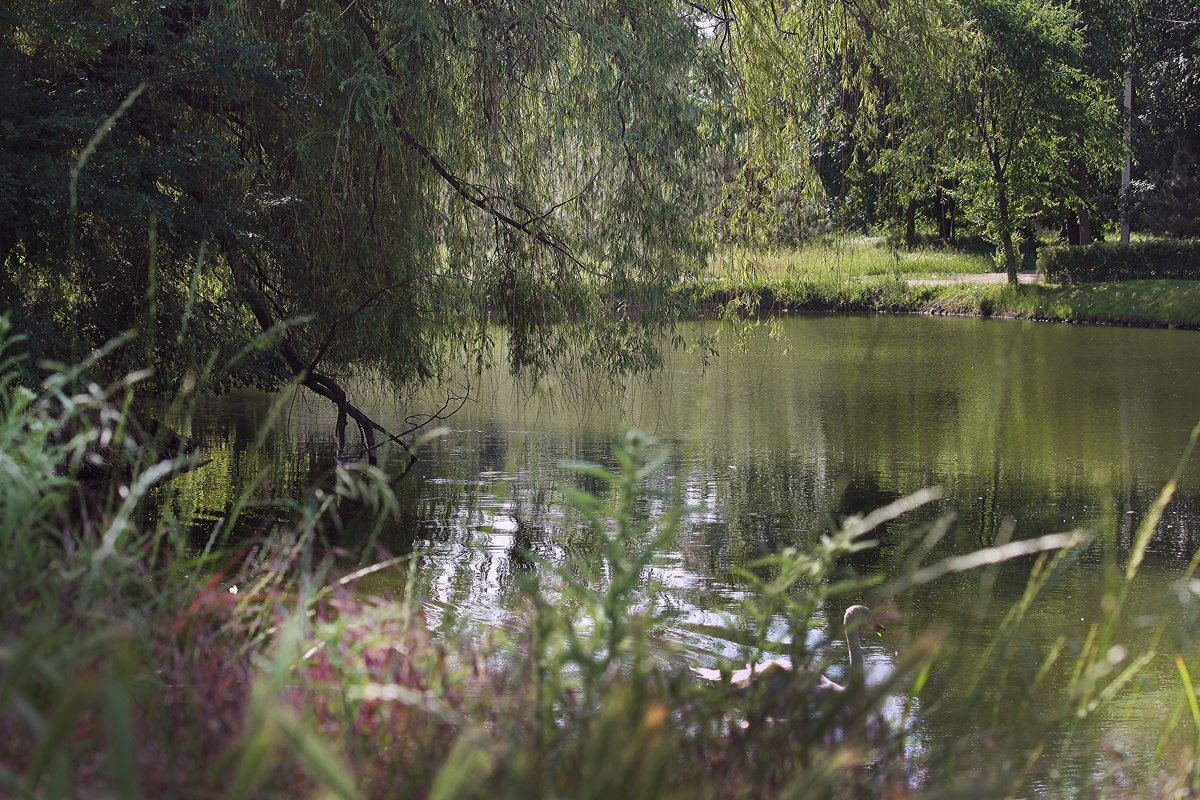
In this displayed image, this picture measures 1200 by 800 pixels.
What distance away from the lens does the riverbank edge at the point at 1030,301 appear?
744 inches

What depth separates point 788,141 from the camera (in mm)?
7312

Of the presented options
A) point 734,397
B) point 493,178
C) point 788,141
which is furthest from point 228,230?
point 734,397

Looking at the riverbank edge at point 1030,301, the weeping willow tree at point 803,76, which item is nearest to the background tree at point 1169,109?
the riverbank edge at point 1030,301

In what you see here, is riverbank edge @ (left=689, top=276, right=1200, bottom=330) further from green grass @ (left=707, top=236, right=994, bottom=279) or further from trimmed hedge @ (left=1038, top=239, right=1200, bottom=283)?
green grass @ (left=707, top=236, right=994, bottom=279)

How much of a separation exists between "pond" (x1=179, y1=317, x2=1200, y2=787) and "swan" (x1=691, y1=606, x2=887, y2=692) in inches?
4.6

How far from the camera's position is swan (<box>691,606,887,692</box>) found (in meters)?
1.80

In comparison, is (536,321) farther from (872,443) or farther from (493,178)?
(872,443)

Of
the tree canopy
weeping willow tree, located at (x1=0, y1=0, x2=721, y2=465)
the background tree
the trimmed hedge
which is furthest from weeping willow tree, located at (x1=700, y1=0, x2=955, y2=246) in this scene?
the background tree

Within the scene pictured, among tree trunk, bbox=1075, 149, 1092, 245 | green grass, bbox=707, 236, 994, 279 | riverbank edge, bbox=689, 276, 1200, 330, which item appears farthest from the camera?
tree trunk, bbox=1075, 149, 1092, 245

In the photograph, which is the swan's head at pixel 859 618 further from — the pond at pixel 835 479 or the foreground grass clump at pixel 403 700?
the pond at pixel 835 479

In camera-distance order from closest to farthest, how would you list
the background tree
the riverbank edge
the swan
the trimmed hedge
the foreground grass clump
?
the foreground grass clump < the swan < the riverbank edge < the trimmed hedge < the background tree

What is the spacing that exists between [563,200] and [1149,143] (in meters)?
24.2

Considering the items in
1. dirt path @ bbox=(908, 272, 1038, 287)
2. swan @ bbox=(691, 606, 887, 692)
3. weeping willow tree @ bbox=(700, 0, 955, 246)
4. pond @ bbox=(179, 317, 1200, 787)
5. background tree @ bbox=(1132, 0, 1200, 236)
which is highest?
background tree @ bbox=(1132, 0, 1200, 236)

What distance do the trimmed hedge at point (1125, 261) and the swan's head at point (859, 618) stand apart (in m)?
19.5
